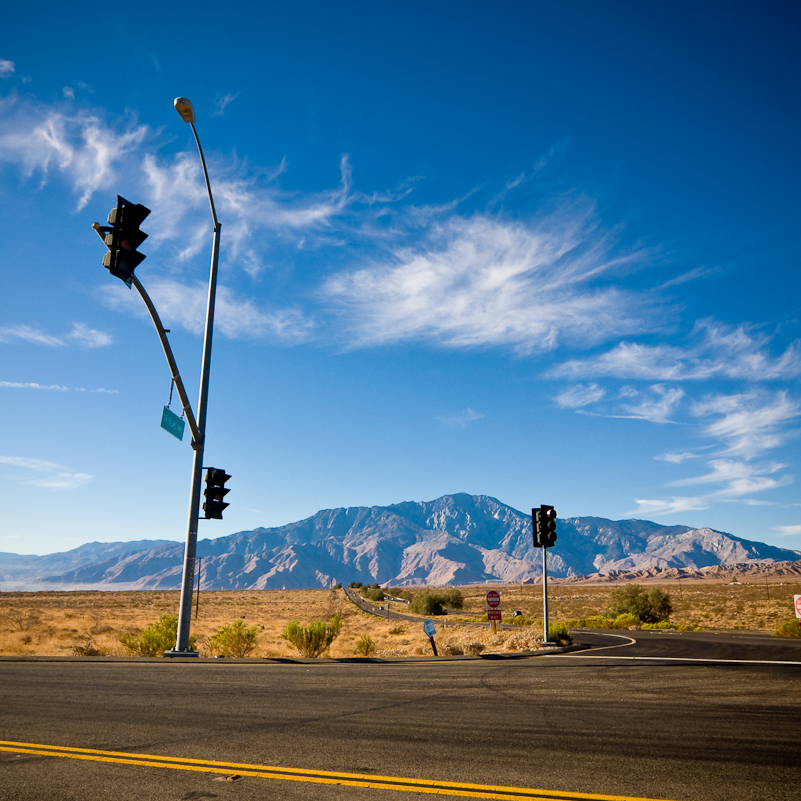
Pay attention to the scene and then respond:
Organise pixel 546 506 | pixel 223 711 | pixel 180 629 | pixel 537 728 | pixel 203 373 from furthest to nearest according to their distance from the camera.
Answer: pixel 546 506, pixel 203 373, pixel 180 629, pixel 223 711, pixel 537 728

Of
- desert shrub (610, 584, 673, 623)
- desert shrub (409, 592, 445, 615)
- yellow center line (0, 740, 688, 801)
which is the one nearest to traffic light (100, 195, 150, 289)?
yellow center line (0, 740, 688, 801)

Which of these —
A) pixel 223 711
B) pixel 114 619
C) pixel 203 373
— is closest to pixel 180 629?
pixel 203 373

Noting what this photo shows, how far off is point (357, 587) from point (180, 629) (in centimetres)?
13545

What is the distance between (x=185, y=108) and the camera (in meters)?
14.4

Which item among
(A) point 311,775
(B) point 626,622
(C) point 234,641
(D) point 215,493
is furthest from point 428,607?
(A) point 311,775

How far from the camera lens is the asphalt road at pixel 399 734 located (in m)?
4.88

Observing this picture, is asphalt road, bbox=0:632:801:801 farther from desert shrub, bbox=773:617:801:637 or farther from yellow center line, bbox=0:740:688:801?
desert shrub, bbox=773:617:801:637

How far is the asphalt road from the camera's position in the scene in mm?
4879

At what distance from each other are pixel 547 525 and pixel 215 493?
34.3 ft

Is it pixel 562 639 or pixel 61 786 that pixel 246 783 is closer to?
pixel 61 786

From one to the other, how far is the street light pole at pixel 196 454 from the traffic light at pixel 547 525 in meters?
10.6

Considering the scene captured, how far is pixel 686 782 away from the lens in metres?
4.88

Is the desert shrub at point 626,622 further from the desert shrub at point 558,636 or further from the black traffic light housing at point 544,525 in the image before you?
the black traffic light housing at point 544,525

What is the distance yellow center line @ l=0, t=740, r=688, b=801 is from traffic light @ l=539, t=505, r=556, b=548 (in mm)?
14013
